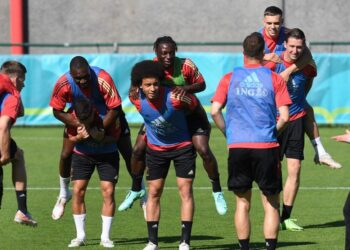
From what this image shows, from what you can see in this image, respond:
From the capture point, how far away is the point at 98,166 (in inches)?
455

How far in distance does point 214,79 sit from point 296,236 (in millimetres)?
13646

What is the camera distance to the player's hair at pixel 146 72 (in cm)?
1038

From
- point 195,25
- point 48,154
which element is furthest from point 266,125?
point 195,25

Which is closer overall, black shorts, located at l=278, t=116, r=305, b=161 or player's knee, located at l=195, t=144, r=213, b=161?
player's knee, located at l=195, t=144, r=213, b=161

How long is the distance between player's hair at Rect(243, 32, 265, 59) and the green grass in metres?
2.51

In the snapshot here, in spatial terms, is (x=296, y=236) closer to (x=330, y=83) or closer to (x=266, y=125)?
(x=266, y=125)

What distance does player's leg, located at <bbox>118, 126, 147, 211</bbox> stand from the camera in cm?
1229

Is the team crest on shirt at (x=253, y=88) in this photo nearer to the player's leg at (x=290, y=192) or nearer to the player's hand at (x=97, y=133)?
the player's hand at (x=97, y=133)

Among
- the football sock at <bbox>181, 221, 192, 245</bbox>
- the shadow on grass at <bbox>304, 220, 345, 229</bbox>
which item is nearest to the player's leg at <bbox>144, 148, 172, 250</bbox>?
the football sock at <bbox>181, 221, 192, 245</bbox>

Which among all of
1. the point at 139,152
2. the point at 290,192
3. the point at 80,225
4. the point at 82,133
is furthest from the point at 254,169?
the point at 290,192

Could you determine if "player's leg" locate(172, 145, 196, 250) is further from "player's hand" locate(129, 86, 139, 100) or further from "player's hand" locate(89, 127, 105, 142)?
"player's hand" locate(89, 127, 105, 142)

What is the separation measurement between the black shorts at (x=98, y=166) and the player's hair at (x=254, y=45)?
2448 millimetres

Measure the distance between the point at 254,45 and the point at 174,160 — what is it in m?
1.82

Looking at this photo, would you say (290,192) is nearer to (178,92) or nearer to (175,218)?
(175,218)
